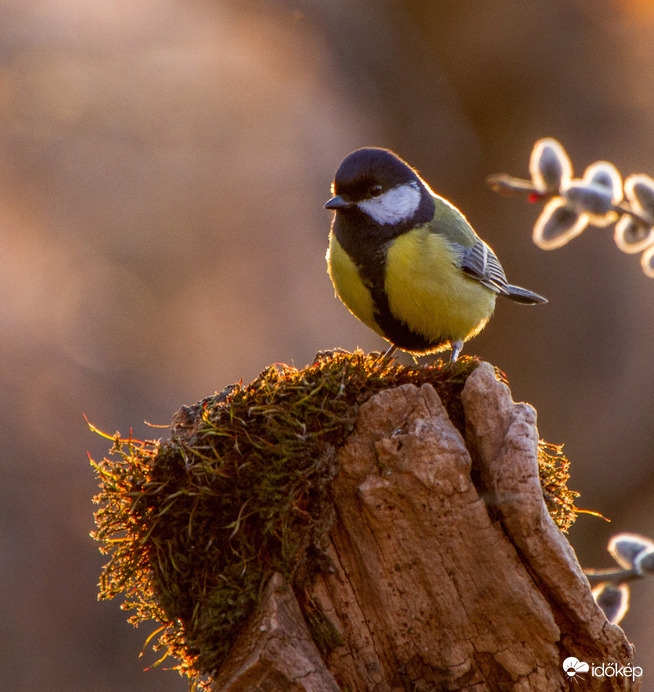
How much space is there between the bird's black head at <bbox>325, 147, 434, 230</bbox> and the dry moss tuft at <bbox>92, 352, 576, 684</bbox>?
118 cm

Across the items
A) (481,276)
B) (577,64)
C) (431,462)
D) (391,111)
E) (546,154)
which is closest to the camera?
(546,154)

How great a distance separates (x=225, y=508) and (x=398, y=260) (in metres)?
1.50

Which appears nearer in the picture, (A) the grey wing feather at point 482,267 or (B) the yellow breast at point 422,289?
(B) the yellow breast at point 422,289

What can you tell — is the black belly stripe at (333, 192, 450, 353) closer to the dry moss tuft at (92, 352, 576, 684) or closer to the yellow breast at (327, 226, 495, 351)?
the yellow breast at (327, 226, 495, 351)

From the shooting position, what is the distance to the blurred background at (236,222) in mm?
6348

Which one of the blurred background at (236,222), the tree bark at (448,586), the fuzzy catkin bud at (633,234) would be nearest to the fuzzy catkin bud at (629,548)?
the tree bark at (448,586)

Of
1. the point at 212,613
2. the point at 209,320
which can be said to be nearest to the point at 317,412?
the point at 212,613

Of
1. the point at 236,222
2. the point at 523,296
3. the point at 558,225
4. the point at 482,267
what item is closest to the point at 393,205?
the point at 482,267

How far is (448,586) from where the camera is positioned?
89.1 inches

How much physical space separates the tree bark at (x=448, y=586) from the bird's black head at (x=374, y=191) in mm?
1421

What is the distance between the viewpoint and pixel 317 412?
2.37 meters

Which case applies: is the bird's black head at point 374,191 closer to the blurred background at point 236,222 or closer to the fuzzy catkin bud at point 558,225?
the fuzzy catkin bud at point 558,225

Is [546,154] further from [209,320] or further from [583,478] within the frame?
[583,478]

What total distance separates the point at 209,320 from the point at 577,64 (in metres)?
5.07
